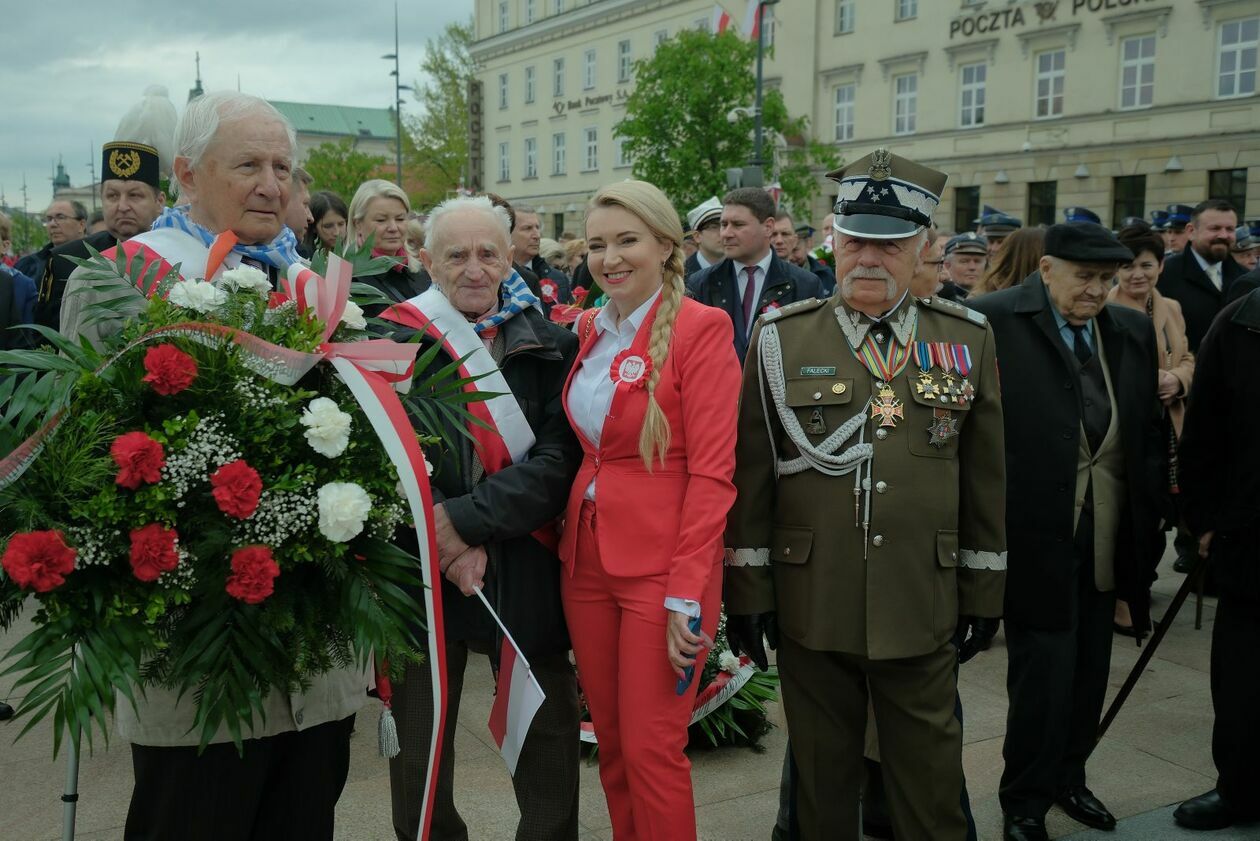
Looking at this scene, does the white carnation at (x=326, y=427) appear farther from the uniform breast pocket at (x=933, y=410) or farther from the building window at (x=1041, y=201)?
the building window at (x=1041, y=201)

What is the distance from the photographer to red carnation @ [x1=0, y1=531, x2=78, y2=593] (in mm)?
1750

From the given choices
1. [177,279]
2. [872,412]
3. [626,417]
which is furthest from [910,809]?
[177,279]

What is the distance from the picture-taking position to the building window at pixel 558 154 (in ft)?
169

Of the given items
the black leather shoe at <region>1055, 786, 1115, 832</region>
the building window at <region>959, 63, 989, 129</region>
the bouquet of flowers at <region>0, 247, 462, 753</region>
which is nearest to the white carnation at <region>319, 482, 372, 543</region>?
the bouquet of flowers at <region>0, 247, 462, 753</region>

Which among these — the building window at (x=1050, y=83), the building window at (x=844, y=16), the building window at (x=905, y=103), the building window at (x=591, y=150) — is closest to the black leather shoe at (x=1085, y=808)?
the building window at (x=1050, y=83)

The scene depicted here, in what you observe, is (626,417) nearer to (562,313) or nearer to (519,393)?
(519,393)

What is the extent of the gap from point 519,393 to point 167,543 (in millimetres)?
1430

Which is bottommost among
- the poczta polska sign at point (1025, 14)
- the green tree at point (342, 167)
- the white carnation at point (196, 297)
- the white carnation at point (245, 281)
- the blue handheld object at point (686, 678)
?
the blue handheld object at point (686, 678)

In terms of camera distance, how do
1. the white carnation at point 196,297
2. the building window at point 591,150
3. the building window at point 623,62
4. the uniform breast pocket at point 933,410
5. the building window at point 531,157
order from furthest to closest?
the building window at point 531,157 → the building window at point 591,150 → the building window at point 623,62 → the uniform breast pocket at point 933,410 → the white carnation at point 196,297

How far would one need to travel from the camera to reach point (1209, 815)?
3904 millimetres

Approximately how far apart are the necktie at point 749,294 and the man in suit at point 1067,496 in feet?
7.94

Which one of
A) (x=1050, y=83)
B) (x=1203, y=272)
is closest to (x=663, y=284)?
(x=1203, y=272)

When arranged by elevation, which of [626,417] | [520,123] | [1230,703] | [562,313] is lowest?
[1230,703]

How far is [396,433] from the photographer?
Answer: 82.3 inches
